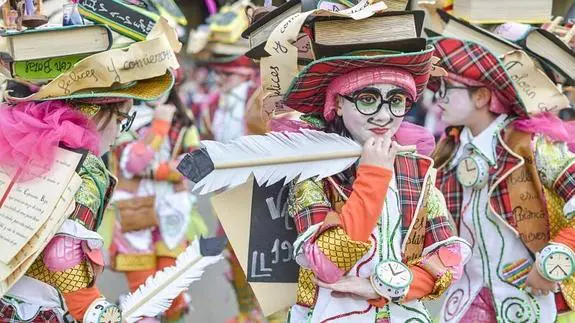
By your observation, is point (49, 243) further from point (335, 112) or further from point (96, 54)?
point (335, 112)

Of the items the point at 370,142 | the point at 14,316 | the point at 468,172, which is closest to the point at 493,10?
the point at 468,172

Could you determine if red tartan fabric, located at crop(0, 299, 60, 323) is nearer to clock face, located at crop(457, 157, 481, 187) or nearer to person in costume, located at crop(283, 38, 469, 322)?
person in costume, located at crop(283, 38, 469, 322)

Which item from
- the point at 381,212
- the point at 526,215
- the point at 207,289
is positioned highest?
the point at 381,212

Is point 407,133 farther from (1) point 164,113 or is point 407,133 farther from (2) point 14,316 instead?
(1) point 164,113

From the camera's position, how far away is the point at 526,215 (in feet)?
15.5

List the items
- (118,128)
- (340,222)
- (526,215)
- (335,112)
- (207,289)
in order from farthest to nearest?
1. (207,289)
2. (526,215)
3. (118,128)
4. (335,112)
5. (340,222)

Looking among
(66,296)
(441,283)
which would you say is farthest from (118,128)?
(441,283)

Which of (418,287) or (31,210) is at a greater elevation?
(31,210)

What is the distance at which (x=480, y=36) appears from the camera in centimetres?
481

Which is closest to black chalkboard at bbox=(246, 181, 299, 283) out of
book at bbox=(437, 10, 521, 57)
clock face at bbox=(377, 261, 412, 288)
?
clock face at bbox=(377, 261, 412, 288)

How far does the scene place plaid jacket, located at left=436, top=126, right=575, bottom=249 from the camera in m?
4.59

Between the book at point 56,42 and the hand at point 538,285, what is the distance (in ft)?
7.08

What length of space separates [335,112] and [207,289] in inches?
199

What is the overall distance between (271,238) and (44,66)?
1119 millimetres
